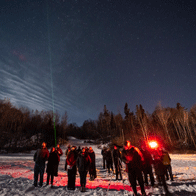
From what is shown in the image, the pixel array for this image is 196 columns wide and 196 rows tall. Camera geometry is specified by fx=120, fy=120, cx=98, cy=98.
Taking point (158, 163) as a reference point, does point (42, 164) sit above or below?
above

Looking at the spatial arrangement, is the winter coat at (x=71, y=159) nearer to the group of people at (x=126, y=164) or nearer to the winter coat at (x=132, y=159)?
the group of people at (x=126, y=164)

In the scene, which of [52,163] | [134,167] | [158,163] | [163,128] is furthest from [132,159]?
[163,128]

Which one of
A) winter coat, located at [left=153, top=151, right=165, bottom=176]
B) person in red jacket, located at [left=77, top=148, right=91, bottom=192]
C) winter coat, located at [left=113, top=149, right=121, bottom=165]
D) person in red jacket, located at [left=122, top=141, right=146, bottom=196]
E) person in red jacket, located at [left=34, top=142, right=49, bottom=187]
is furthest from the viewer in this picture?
winter coat, located at [left=113, top=149, right=121, bottom=165]

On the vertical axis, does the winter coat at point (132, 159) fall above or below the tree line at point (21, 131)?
below

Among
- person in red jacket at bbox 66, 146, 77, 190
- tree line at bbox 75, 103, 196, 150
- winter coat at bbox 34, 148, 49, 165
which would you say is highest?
tree line at bbox 75, 103, 196, 150

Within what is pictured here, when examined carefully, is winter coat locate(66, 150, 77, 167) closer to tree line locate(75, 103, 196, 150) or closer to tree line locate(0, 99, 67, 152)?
tree line locate(75, 103, 196, 150)

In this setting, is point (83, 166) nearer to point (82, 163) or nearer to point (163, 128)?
point (82, 163)

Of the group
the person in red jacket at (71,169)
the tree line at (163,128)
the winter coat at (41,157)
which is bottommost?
the person in red jacket at (71,169)

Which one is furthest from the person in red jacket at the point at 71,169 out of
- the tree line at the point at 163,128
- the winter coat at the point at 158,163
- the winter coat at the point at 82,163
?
the tree line at the point at 163,128

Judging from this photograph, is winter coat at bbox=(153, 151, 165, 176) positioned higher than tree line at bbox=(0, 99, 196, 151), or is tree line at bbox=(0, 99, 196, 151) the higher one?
tree line at bbox=(0, 99, 196, 151)

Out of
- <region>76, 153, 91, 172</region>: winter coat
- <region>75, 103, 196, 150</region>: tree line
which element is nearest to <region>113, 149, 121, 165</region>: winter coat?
<region>76, 153, 91, 172</region>: winter coat

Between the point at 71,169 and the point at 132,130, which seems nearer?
the point at 71,169

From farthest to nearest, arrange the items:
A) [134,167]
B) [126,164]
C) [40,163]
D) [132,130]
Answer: [132,130] < [40,163] < [126,164] < [134,167]

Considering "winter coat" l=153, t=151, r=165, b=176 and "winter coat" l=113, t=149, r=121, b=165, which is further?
"winter coat" l=113, t=149, r=121, b=165
